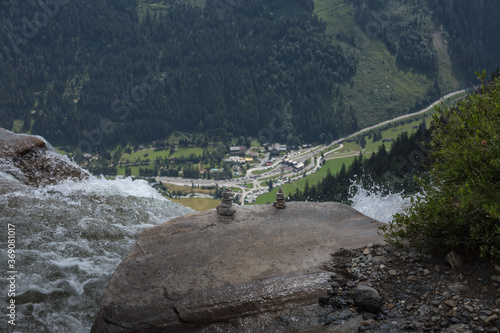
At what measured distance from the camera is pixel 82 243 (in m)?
24.5


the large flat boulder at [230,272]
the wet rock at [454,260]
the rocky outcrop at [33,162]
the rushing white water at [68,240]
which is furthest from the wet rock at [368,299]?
the rocky outcrop at [33,162]

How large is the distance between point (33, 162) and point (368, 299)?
91.8 feet

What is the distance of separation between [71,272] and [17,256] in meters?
3.20

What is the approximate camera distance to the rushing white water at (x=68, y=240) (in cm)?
1919

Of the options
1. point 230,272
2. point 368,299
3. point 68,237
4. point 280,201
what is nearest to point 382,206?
point 280,201

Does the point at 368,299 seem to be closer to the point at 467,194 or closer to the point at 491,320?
the point at 491,320

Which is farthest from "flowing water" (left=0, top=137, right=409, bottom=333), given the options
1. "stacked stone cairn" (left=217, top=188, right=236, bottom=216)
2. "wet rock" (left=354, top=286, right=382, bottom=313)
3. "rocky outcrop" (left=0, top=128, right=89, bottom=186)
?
"wet rock" (left=354, top=286, right=382, bottom=313)

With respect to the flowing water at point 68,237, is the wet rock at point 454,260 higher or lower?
higher

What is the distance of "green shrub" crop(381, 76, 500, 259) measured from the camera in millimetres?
14905

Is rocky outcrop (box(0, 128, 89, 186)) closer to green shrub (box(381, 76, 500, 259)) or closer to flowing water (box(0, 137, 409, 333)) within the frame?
flowing water (box(0, 137, 409, 333))

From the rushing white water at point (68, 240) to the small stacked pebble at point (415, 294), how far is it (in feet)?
39.0

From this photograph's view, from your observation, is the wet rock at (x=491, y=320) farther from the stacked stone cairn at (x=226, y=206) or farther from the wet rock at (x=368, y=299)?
the stacked stone cairn at (x=226, y=206)

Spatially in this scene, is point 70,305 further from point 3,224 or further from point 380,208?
point 380,208

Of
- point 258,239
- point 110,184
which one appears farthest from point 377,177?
point 258,239
